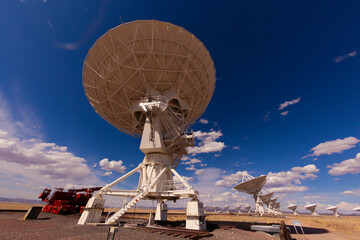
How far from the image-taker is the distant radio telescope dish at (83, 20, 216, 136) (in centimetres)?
1161

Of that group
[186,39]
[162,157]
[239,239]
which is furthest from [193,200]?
[186,39]

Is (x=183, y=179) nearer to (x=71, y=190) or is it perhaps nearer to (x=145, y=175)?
(x=145, y=175)

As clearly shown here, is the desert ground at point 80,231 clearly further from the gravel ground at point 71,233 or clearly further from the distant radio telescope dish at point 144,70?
the distant radio telescope dish at point 144,70

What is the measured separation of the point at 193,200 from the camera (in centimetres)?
1011

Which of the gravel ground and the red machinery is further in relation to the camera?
the red machinery

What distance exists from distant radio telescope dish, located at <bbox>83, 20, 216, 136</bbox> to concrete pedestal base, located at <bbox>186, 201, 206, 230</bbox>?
7.60 metres

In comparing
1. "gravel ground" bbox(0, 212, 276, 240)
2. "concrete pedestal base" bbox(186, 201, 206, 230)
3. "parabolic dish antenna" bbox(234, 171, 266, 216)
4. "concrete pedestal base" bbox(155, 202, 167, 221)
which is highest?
"parabolic dish antenna" bbox(234, 171, 266, 216)

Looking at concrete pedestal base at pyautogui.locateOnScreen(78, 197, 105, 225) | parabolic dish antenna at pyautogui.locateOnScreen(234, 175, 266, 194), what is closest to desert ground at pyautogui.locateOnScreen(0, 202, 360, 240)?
concrete pedestal base at pyautogui.locateOnScreen(78, 197, 105, 225)

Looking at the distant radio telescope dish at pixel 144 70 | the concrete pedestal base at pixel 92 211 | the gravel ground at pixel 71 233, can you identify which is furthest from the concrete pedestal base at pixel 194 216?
the distant radio telescope dish at pixel 144 70

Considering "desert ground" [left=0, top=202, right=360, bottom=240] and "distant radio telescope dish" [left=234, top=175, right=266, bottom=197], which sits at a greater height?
"distant radio telescope dish" [left=234, top=175, right=266, bottom=197]

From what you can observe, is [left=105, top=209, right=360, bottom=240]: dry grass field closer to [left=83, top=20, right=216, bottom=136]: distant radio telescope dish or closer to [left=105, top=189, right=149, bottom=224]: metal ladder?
[left=105, top=189, right=149, bottom=224]: metal ladder

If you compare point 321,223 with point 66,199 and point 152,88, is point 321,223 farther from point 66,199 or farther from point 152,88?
point 66,199

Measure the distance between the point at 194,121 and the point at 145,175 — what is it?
26.3 feet

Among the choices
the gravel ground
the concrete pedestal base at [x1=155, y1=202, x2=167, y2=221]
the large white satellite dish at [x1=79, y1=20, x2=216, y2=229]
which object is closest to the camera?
the gravel ground
